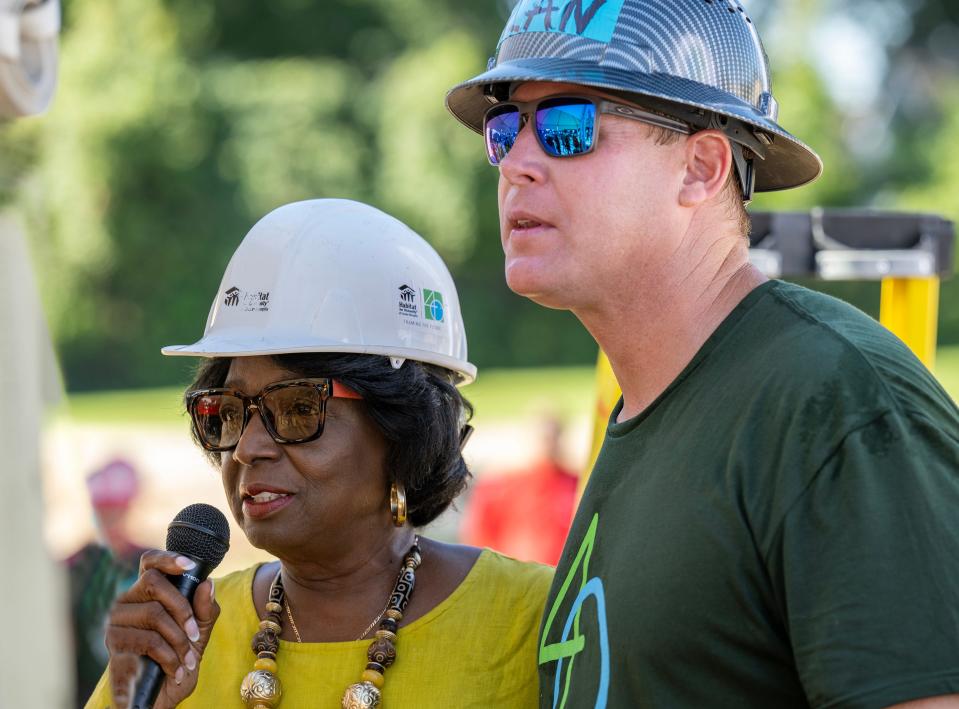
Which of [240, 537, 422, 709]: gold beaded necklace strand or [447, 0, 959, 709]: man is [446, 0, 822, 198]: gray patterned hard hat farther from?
[240, 537, 422, 709]: gold beaded necklace strand

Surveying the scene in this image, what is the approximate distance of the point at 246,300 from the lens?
9.33ft

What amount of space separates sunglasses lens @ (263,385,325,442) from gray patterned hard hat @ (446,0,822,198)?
2.73 feet

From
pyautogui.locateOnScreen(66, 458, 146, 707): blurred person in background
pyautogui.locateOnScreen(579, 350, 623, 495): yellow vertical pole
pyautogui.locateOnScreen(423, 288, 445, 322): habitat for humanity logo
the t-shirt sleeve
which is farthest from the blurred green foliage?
the t-shirt sleeve

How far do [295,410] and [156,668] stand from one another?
0.66m

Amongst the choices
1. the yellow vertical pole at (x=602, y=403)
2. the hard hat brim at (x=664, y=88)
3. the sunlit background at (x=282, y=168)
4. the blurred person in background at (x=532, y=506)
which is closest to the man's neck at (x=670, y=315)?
the hard hat brim at (x=664, y=88)

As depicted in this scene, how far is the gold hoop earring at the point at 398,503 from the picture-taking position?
2.76 meters

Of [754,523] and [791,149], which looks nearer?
[754,523]

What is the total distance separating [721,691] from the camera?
173cm

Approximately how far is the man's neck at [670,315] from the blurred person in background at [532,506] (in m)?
6.16

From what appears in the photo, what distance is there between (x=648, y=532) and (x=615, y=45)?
0.83 m

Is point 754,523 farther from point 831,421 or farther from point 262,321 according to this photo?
point 262,321

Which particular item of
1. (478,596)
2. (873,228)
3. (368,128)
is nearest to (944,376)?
(368,128)

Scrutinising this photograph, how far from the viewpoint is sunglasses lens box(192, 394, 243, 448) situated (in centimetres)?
270

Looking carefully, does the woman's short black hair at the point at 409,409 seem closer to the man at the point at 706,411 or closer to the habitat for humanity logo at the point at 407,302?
the habitat for humanity logo at the point at 407,302
